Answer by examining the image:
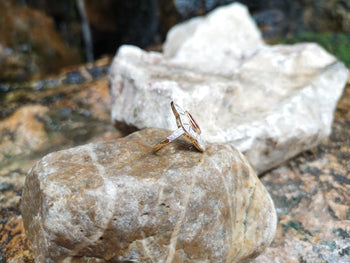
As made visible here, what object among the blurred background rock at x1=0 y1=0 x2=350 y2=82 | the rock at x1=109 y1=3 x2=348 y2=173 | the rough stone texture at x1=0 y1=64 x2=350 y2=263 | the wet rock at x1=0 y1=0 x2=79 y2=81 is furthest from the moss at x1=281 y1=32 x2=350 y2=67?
the wet rock at x1=0 y1=0 x2=79 y2=81

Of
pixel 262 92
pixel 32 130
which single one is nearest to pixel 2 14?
pixel 32 130

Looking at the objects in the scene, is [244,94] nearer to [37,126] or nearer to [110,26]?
[37,126]

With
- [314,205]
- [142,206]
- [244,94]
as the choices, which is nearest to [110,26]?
[244,94]

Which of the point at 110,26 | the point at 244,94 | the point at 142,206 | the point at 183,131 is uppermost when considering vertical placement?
the point at 183,131

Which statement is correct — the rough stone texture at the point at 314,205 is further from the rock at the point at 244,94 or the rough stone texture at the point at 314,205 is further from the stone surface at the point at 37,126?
the stone surface at the point at 37,126

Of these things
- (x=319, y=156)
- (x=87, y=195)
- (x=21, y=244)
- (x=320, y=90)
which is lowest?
(x=319, y=156)

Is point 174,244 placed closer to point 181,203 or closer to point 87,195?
point 181,203
